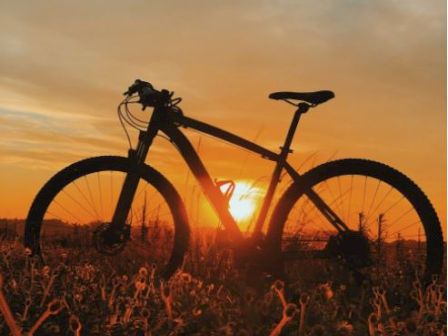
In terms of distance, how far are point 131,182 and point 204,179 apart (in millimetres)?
587

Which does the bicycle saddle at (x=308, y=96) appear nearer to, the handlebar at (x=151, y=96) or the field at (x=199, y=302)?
the handlebar at (x=151, y=96)

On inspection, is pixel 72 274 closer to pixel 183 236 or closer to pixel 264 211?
pixel 183 236

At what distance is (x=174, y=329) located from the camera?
3.23 m

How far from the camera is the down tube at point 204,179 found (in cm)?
558

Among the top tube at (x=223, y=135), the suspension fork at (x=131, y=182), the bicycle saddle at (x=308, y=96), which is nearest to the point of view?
the bicycle saddle at (x=308, y=96)

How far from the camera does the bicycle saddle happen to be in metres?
5.43

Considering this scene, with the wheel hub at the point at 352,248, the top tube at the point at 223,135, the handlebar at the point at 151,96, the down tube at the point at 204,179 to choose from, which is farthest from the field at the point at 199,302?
the handlebar at the point at 151,96

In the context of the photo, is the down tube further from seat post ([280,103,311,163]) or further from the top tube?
seat post ([280,103,311,163])

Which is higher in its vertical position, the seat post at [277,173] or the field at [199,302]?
the seat post at [277,173]

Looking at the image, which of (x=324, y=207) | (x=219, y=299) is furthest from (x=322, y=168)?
(x=219, y=299)

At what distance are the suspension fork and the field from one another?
40 centimetres

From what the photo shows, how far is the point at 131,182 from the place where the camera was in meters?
5.68

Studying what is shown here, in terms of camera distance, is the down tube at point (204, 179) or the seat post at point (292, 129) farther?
the down tube at point (204, 179)

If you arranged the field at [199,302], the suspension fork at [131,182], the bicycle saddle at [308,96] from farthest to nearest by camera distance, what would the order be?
the suspension fork at [131,182], the bicycle saddle at [308,96], the field at [199,302]
